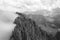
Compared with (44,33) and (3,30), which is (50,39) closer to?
(44,33)

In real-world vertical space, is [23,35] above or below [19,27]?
below

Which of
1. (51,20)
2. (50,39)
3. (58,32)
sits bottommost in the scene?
(50,39)

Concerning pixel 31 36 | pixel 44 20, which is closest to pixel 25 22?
pixel 31 36

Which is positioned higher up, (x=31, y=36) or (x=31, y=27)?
(x=31, y=27)

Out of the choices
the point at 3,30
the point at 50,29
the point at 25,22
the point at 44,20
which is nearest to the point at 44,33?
the point at 50,29

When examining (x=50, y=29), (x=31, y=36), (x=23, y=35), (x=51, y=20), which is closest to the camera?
(x=23, y=35)

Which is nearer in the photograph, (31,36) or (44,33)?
(31,36)

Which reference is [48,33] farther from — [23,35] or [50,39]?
[23,35]

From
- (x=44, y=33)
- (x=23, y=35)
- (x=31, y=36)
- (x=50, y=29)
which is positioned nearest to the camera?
(x=23, y=35)

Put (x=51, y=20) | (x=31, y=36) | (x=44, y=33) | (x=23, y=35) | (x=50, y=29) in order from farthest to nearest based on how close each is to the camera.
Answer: (x=51, y=20) < (x=50, y=29) < (x=44, y=33) < (x=31, y=36) < (x=23, y=35)
